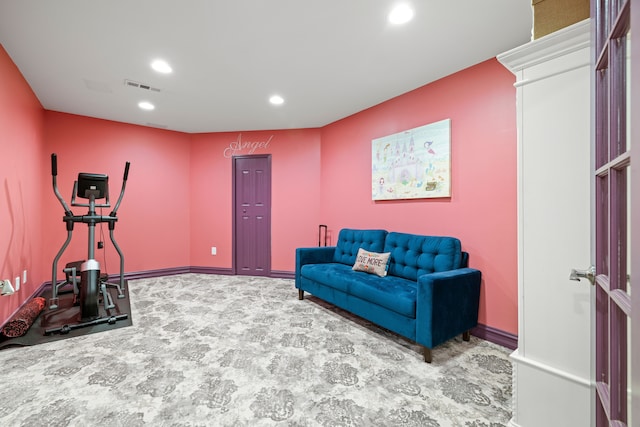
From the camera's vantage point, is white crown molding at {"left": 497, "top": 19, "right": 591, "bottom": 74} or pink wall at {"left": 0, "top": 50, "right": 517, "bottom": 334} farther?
pink wall at {"left": 0, "top": 50, "right": 517, "bottom": 334}

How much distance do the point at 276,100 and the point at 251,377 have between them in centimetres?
299

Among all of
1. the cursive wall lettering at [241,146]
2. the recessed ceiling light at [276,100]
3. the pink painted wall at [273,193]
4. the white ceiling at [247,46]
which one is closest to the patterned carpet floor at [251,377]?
the pink painted wall at [273,193]

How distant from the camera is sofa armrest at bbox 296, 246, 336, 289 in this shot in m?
3.54

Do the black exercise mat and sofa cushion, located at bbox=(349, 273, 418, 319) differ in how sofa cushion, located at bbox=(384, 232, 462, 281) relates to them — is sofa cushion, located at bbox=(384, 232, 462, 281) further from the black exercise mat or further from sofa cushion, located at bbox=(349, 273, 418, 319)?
the black exercise mat

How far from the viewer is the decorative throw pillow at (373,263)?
284 cm

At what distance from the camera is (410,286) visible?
8.00 ft

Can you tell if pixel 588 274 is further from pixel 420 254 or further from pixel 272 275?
pixel 272 275

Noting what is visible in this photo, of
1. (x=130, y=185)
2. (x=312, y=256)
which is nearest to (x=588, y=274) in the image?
(x=312, y=256)

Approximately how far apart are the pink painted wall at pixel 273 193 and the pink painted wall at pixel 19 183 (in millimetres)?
1976

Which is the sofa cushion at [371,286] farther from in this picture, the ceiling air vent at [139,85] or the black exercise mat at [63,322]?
the ceiling air vent at [139,85]

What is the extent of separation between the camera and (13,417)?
1461 mm

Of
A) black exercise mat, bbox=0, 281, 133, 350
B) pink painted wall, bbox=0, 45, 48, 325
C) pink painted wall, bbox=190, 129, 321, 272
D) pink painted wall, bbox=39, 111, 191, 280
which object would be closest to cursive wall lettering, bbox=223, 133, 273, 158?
pink painted wall, bbox=190, 129, 321, 272

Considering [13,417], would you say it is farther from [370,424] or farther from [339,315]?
[339,315]

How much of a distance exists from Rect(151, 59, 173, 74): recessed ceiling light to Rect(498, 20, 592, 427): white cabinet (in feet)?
8.98
